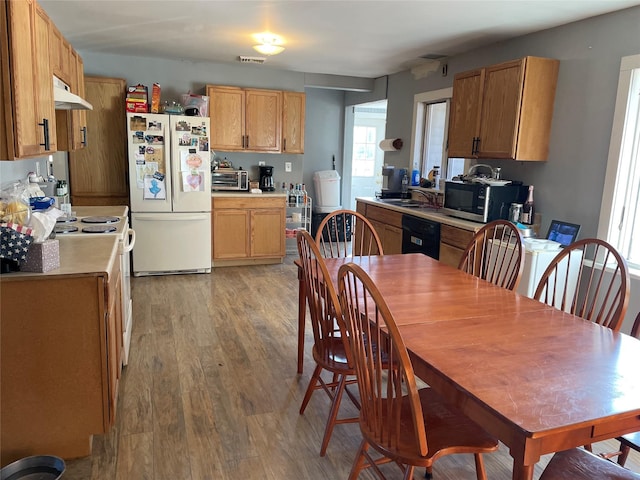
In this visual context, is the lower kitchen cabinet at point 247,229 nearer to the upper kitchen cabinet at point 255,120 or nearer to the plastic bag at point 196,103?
the upper kitchen cabinet at point 255,120

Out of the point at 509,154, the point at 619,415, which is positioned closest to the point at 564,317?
the point at 619,415

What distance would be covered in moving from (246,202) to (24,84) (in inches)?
135

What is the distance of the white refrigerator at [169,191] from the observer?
191 inches

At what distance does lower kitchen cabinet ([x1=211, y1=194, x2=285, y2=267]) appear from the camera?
17.6 feet

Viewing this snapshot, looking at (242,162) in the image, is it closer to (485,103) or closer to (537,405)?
(485,103)

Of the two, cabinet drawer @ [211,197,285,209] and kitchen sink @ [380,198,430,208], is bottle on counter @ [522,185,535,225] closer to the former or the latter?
kitchen sink @ [380,198,430,208]

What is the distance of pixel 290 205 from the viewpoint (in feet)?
19.4

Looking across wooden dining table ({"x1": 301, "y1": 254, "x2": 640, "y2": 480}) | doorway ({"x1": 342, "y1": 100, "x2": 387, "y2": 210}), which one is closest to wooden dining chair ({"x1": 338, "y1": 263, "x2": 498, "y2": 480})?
wooden dining table ({"x1": 301, "y1": 254, "x2": 640, "y2": 480})

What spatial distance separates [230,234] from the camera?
543cm

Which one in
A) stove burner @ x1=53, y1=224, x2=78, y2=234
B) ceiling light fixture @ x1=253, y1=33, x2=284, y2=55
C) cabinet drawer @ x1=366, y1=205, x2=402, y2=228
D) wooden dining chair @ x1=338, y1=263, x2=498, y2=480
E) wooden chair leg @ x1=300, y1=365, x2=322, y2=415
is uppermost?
ceiling light fixture @ x1=253, y1=33, x2=284, y2=55

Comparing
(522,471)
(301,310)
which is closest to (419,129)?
(301,310)

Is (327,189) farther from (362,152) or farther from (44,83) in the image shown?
(44,83)

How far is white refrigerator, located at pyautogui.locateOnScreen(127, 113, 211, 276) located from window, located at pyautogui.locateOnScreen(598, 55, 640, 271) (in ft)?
12.0

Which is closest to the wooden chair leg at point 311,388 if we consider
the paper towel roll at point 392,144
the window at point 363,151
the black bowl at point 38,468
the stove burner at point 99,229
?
the black bowl at point 38,468
